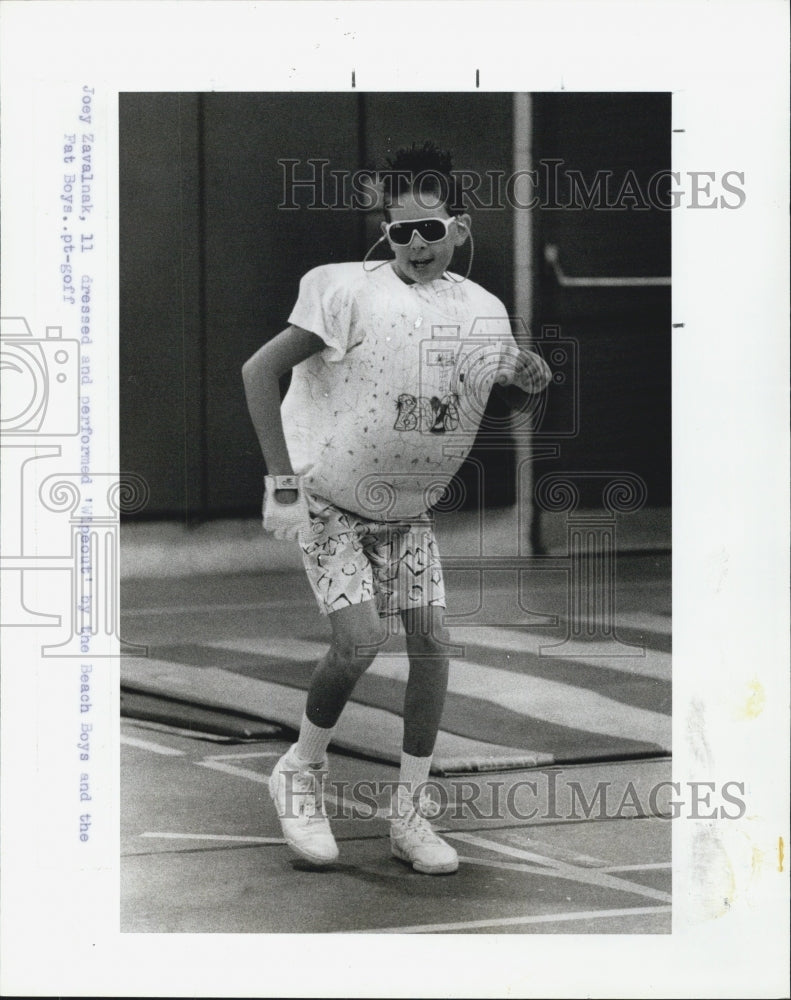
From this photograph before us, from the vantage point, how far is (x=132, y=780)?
4355 mm

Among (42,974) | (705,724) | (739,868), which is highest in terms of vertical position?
(705,724)

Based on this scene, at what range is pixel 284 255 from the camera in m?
4.26

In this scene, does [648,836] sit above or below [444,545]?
below

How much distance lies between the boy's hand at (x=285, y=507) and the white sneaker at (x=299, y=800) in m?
0.63

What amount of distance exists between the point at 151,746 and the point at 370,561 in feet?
2.67

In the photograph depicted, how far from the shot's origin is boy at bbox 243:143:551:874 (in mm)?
4238

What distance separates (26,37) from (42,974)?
2595 mm

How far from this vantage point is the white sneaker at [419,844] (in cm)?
428

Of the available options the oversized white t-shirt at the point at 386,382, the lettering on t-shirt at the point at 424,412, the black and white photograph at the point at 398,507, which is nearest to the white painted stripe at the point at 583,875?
the black and white photograph at the point at 398,507

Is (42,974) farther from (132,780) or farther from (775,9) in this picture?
(775,9)

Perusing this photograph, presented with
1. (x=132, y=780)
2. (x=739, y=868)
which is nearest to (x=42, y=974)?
(x=132, y=780)

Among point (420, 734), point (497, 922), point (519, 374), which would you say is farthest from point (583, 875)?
point (519, 374)

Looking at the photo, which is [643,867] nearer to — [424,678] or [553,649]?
[553,649]

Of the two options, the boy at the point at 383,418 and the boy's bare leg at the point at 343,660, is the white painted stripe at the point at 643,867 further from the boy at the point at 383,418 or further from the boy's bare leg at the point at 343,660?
the boy's bare leg at the point at 343,660
